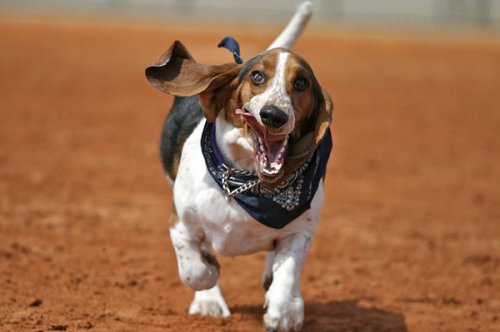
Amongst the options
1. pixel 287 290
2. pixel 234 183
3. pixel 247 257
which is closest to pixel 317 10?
pixel 247 257

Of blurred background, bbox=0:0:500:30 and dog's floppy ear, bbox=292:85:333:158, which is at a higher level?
dog's floppy ear, bbox=292:85:333:158

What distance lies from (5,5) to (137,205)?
27.5 m

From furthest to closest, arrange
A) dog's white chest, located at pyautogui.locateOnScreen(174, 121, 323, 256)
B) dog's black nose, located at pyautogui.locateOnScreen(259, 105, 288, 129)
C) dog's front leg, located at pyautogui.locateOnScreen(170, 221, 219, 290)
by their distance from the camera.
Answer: dog's front leg, located at pyautogui.locateOnScreen(170, 221, 219, 290) < dog's white chest, located at pyautogui.locateOnScreen(174, 121, 323, 256) < dog's black nose, located at pyautogui.locateOnScreen(259, 105, 288, 129)

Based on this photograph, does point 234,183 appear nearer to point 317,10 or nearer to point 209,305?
point 209,305

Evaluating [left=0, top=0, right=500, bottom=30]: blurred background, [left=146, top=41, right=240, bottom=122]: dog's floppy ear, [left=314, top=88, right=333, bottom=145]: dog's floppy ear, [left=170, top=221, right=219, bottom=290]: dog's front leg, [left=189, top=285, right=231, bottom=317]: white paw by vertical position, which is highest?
[left=146, top=41, right=240, bottom=122]: dog's floppy ear

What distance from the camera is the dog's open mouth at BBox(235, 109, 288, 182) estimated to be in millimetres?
4810

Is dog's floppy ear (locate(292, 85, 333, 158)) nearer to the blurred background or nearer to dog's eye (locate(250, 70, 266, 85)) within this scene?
dog's eye (locate(250, 70, 266, 85))

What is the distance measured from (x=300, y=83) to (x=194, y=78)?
64 cm

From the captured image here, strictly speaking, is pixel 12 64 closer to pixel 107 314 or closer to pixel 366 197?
pixel 366 197

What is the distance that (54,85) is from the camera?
18766 mm

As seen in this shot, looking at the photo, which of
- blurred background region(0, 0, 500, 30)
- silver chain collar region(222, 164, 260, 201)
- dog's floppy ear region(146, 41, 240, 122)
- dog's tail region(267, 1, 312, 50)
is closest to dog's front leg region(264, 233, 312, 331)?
silver chain collar region(222, 164, 260, 201)

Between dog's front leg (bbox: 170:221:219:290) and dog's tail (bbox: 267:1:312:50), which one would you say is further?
dog's tail (bbox: 267:1:312:50)

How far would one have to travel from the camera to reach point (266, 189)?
5.18 metres

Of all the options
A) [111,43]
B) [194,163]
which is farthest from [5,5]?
[194,163]
